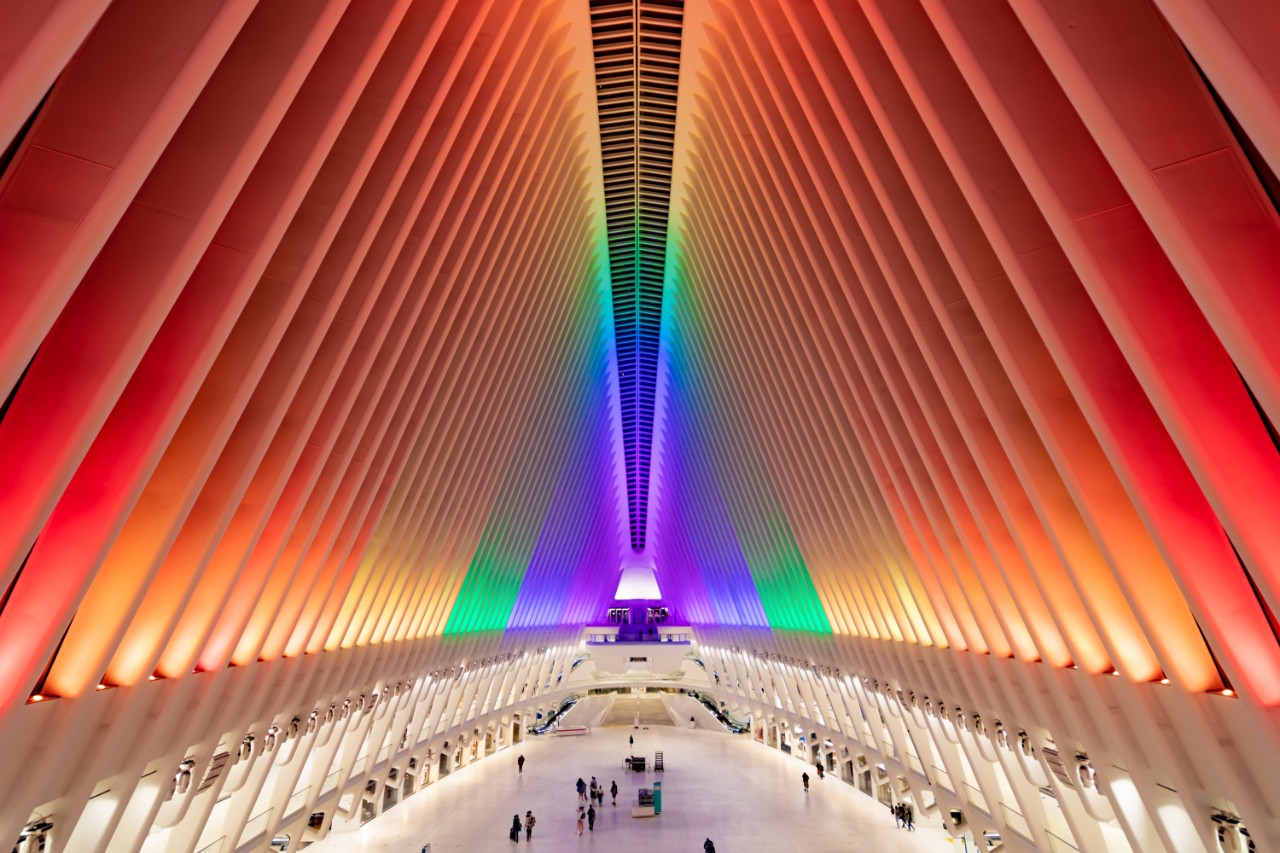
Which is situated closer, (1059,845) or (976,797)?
(1059,845)

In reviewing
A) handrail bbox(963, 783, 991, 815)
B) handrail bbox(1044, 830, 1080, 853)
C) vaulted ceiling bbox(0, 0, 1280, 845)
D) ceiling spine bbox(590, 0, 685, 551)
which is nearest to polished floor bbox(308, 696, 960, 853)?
handrail bbox(963, 783, 991, 815)

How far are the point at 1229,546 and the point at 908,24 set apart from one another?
6187mm

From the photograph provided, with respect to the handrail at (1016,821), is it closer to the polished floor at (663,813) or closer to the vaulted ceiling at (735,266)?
the vaulted ceiling at (735,266)

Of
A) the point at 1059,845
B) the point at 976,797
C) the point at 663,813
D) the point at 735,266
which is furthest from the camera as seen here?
the point at 663,813

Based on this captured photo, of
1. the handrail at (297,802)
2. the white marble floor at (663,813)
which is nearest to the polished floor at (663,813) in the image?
the white marble floor at (663,813)

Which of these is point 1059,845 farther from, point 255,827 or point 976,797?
point 255,827

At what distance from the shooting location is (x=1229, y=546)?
6797 millimetres

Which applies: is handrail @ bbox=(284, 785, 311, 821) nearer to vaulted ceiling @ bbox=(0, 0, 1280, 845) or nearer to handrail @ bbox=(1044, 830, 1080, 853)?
vaulted ceiling @ bbox=(0, 0, 1280, 845)

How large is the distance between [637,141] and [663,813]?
22.4 meters

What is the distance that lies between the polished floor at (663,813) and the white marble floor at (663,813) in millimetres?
35

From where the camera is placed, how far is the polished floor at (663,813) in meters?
20.9

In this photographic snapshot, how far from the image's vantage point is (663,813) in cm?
2475

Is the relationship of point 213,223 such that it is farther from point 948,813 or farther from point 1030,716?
point 948,813

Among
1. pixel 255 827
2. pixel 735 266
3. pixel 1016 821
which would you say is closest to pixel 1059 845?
pixel 1016 821
